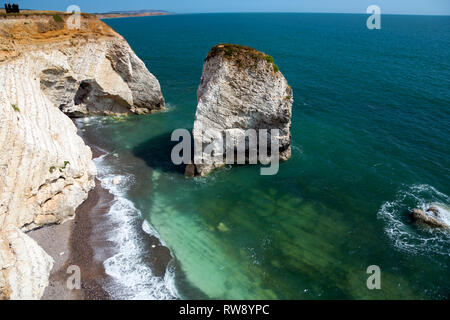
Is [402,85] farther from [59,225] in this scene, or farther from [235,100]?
[59,225]

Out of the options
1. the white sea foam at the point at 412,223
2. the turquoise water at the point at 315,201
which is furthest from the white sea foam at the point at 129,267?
the white sea foam at the point at 412,223

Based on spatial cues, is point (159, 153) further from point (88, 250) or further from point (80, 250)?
point (80, 250)

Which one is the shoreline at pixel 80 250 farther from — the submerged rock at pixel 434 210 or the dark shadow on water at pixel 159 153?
the submerged rock at pixel 434 210

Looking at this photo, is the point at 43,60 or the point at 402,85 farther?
the point at 402,85

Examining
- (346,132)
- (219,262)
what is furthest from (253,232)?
(346,132)

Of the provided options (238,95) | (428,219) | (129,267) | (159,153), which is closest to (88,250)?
(129,267)
